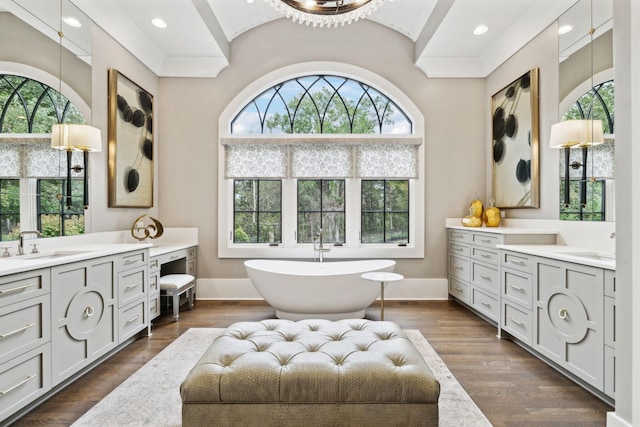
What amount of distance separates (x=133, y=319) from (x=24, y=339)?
3.60 feet

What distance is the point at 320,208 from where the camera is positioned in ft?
15.2

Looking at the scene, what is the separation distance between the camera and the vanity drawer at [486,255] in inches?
130

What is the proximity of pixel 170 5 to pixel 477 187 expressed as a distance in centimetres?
413

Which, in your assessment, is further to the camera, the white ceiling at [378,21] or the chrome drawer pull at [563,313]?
the white ceiling at [378,21]

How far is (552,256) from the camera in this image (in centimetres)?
244

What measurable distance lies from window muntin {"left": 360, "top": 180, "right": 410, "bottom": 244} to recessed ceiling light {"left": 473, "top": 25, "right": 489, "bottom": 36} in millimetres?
1894

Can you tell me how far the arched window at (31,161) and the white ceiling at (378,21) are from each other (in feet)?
2.34

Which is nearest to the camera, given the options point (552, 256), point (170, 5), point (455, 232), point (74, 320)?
point (74, 320)

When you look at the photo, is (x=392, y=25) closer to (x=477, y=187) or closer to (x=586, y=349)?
(x=477, y=187)

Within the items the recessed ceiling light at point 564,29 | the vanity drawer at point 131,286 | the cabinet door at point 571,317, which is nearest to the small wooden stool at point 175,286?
the vanity drawer at point 131,286

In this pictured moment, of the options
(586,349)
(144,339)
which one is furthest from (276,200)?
(586,349)

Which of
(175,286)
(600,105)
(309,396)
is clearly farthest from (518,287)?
(175,286)

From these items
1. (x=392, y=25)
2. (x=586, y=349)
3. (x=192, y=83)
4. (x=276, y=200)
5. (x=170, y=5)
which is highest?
(x=392, y=25)

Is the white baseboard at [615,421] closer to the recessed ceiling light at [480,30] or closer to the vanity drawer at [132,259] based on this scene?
the vanity drawer at [132,259]
